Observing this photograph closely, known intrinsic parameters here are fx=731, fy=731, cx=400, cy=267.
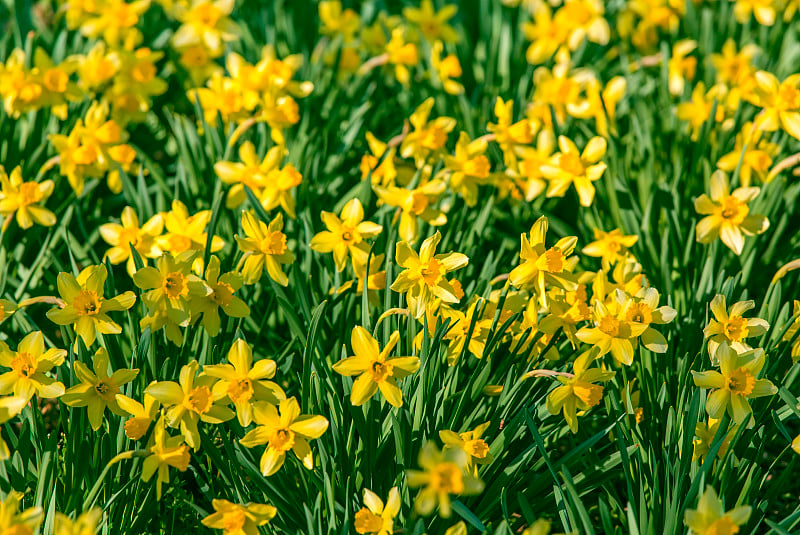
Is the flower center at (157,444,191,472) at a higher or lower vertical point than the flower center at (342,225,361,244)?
lower

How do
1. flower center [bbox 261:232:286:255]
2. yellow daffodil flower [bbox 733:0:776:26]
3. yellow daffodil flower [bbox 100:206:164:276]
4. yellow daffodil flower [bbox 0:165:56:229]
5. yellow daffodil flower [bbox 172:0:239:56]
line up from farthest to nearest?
1. yellow daffodil flower [bbox 733:0:776:26]
2. yellow daffodil flower [bbox 172:0:239:56]
3. yellow daffodil flower [bbox 0:165:56:229]
4. yellow daffodil flower [bbox 100:206:164:276]
5. flower center [bbox 261:232:286:255]

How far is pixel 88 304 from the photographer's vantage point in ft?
5.71

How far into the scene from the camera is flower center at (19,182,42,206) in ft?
7.43

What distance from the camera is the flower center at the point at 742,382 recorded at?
65.8 inches

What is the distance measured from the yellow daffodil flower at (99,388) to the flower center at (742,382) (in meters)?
1.35

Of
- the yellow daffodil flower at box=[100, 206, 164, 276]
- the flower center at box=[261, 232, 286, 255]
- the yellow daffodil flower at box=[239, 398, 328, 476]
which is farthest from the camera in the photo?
the yellow daffodil flower at box=[100, 206, 164, 276]

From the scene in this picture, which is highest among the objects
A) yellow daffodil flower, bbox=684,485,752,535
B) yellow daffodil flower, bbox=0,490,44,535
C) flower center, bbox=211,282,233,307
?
flower center, bbox=211,282,233,307

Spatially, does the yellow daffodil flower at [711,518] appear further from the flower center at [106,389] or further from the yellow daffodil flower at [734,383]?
the flower center at [106,389]

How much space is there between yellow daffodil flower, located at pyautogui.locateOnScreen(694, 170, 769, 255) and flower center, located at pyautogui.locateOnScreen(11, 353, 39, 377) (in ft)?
5.95

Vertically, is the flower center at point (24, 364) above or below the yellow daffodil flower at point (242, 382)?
above

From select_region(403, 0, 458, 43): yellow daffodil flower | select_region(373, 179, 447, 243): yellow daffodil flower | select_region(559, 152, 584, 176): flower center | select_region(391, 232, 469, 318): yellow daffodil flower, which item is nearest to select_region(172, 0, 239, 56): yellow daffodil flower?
select_region(403, 0, 458, 43): yellow daffodil flower

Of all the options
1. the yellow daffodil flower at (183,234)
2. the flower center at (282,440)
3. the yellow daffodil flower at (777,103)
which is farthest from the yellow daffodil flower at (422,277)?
the yellow daffodil flower at (777,103)

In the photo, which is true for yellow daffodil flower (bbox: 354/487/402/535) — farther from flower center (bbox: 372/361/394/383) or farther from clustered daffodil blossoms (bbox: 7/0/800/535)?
flower center (bbox: 372/361/394/383)

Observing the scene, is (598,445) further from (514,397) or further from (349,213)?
(349,213)
